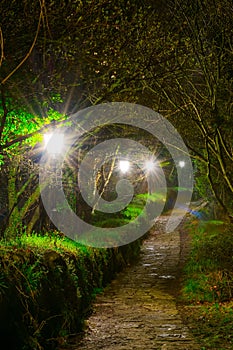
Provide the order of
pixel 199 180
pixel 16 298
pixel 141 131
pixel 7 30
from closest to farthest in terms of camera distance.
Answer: pixel 16 298 → pixel 7 30 → pixel 141 131 → pixel 199 180

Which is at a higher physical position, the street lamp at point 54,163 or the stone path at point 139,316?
the street lamp at point 54,163

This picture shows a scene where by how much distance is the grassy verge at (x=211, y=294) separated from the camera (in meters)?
8.73

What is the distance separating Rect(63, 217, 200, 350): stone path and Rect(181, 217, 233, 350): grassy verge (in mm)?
345

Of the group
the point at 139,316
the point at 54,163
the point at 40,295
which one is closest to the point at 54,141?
the point at 54,163

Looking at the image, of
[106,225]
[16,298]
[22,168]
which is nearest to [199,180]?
[106,225]

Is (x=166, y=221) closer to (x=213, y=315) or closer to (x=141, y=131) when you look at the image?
(x=141, y=131)

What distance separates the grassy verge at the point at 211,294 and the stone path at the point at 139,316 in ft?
1.13

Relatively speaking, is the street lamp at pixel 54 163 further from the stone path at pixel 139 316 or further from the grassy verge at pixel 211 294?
the grassy verge at pixel 211 294

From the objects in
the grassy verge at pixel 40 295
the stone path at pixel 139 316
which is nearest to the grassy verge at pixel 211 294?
the stone path at pixel 139 316

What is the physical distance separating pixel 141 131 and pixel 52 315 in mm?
12684

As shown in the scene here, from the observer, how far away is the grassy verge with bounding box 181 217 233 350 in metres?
8.73

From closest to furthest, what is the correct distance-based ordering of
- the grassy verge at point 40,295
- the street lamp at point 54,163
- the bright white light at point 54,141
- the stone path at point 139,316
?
1. the grassy verge at point 40,295
2. the stone path at point 139,316
3. the bright white light at point 54,141
4. the street lamp at point 54,163

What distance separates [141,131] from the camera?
19.5 metres

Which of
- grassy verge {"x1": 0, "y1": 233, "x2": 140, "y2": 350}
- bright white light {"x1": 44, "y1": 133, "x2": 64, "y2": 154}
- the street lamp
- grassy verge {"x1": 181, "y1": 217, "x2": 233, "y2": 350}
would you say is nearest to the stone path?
grassy verge {"x1": 181, "y1": 217, "x2": 233, "y2": 350}
